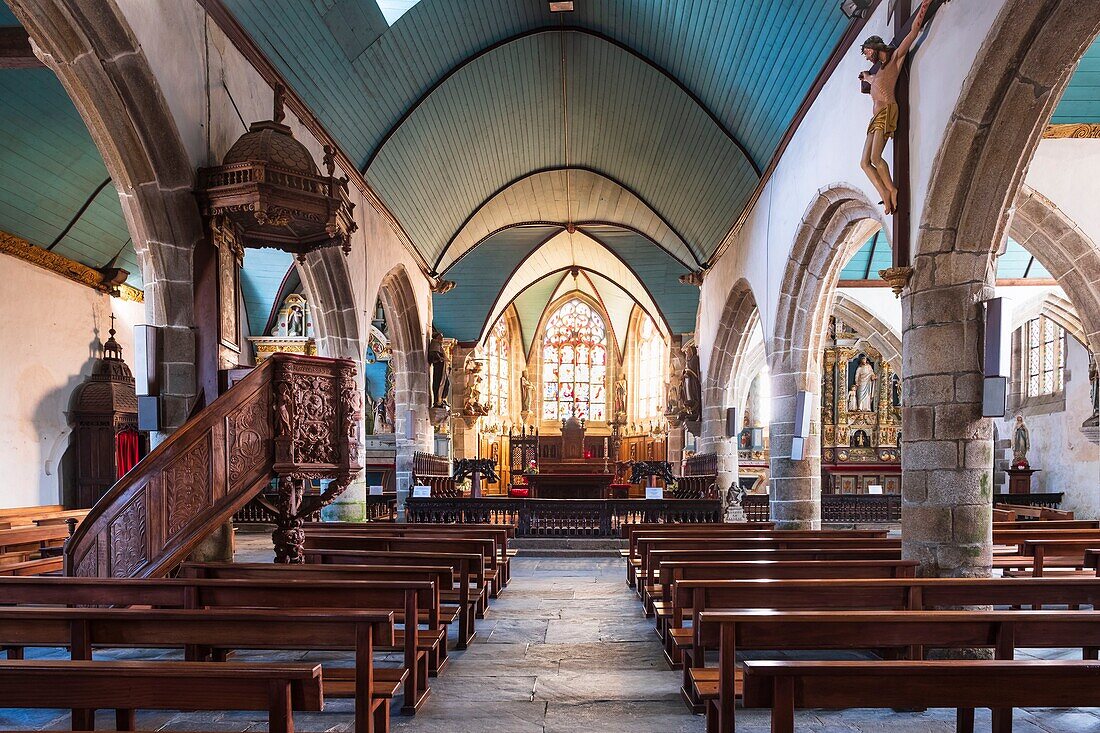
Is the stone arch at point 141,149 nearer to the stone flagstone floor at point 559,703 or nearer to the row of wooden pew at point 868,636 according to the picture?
the stone flagstone floor at point 559,703

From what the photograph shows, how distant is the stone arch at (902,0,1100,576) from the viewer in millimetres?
5223

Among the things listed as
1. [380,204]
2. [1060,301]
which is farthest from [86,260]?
[1060,301]

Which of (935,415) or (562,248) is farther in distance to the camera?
(562,248)

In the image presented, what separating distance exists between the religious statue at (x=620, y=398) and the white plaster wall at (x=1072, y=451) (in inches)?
516

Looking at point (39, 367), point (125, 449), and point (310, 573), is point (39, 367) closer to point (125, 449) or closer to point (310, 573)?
point (125, 449)

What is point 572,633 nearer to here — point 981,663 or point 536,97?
point 981,663

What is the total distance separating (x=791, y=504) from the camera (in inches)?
396

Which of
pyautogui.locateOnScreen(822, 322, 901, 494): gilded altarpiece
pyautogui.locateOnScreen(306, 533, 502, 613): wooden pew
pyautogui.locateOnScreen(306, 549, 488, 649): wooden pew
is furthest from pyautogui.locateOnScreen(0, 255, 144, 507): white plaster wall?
pyautogui.locateOnScreen(822, 322, 901, 494): gilded altarpiece

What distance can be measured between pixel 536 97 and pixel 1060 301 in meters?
9.75

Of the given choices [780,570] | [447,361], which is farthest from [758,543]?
[447,361]

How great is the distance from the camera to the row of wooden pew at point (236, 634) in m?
2.28

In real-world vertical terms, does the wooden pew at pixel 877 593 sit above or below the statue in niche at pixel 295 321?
below

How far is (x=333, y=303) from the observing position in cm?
1112

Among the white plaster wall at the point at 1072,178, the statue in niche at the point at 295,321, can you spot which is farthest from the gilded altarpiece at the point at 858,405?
the statue in niche at the point at 295,321
